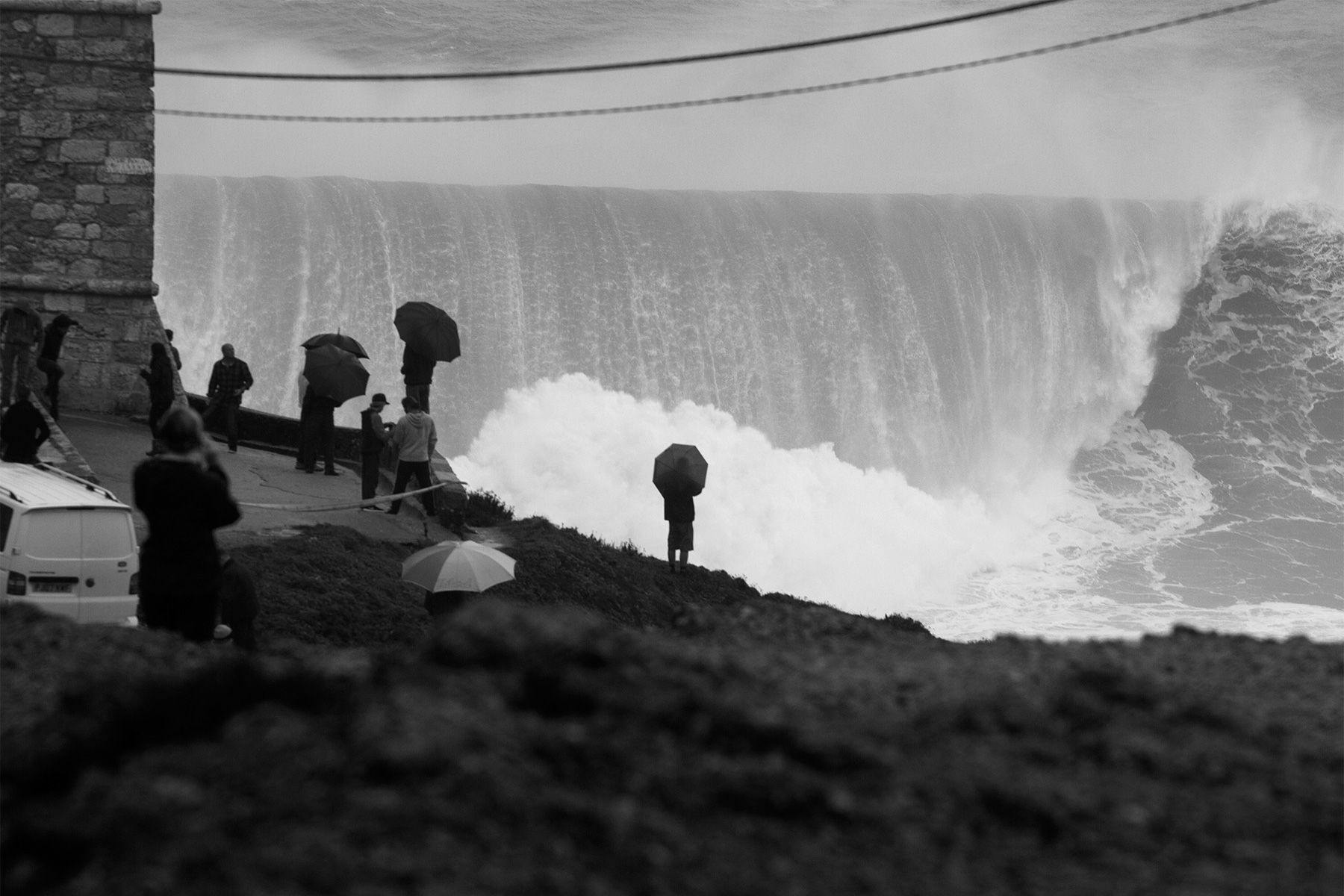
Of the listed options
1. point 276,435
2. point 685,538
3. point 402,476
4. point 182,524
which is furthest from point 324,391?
point 182,524

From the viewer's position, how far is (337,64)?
64.9 meters

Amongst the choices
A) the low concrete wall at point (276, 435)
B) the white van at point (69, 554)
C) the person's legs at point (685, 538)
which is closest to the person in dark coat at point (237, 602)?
the white van at point (69, 554)

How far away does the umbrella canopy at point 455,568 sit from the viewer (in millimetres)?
13789

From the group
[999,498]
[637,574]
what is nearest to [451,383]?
[999,498]

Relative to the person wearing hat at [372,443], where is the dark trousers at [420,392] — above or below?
above

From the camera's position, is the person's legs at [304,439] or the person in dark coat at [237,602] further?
the person's legs at [304,439]

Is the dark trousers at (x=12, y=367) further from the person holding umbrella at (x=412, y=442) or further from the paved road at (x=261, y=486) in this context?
the person holding umbrella at (x=412, y=442)

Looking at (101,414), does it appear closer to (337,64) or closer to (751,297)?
(751,297)

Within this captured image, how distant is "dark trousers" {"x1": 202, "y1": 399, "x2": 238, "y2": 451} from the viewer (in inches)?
750

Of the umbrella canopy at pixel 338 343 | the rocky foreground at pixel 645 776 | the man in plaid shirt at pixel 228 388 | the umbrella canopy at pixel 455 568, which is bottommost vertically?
the umbrella canopy at pixel 455 568

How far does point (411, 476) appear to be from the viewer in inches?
715

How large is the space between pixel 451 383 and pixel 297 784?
34.1 metres

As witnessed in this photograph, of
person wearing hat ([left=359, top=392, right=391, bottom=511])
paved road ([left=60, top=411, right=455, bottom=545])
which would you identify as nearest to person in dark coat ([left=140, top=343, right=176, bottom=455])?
paved road ([left=60, top=411, right=455, bottom=545])

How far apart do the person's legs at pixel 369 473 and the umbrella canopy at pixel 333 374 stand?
26.9 inches
